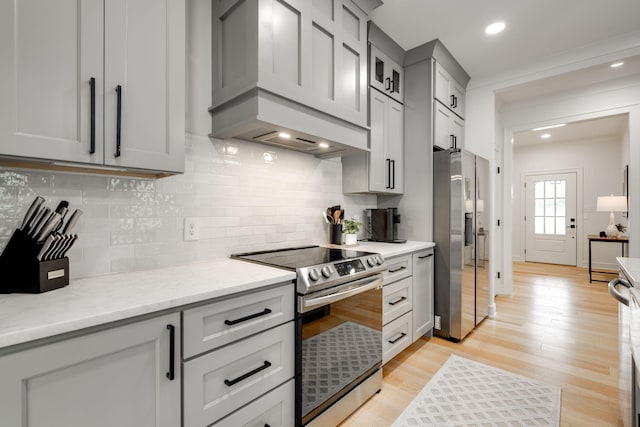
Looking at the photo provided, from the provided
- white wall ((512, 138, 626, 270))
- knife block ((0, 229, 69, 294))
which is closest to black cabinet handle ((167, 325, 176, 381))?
knife block ((0, 229, 69, 294))

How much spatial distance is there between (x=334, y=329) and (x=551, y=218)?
7.52m

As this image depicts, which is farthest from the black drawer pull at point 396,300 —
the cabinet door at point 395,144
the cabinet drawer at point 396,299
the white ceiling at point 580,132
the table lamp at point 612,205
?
the table lamp at point 612,205

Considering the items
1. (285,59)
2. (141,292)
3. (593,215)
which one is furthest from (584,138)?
(141,292)

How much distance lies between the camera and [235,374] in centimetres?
126

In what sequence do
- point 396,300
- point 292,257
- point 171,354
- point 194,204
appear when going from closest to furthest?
1. point 171,354
2. point 194,204
3. point 292,257
4. point 396,300

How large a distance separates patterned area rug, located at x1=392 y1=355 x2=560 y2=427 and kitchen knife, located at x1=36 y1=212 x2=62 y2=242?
1.95 meters

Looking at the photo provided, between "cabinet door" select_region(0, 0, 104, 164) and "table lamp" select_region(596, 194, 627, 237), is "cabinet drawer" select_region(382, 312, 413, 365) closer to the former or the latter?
"cabinet door" select_region(0, 0, 104, 164)

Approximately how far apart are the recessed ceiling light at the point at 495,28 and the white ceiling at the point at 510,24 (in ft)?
0.15

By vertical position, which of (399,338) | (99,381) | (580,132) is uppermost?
(580,132)

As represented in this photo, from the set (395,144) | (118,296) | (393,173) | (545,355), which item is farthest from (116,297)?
(545,355)

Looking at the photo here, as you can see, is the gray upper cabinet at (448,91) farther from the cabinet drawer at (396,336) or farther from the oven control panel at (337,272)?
the cabinet drawer at (396,336)

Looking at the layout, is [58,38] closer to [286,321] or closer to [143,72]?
[143,72]

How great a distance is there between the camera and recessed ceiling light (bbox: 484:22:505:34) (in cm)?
268

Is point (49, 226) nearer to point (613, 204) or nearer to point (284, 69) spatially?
point (284, 69)
